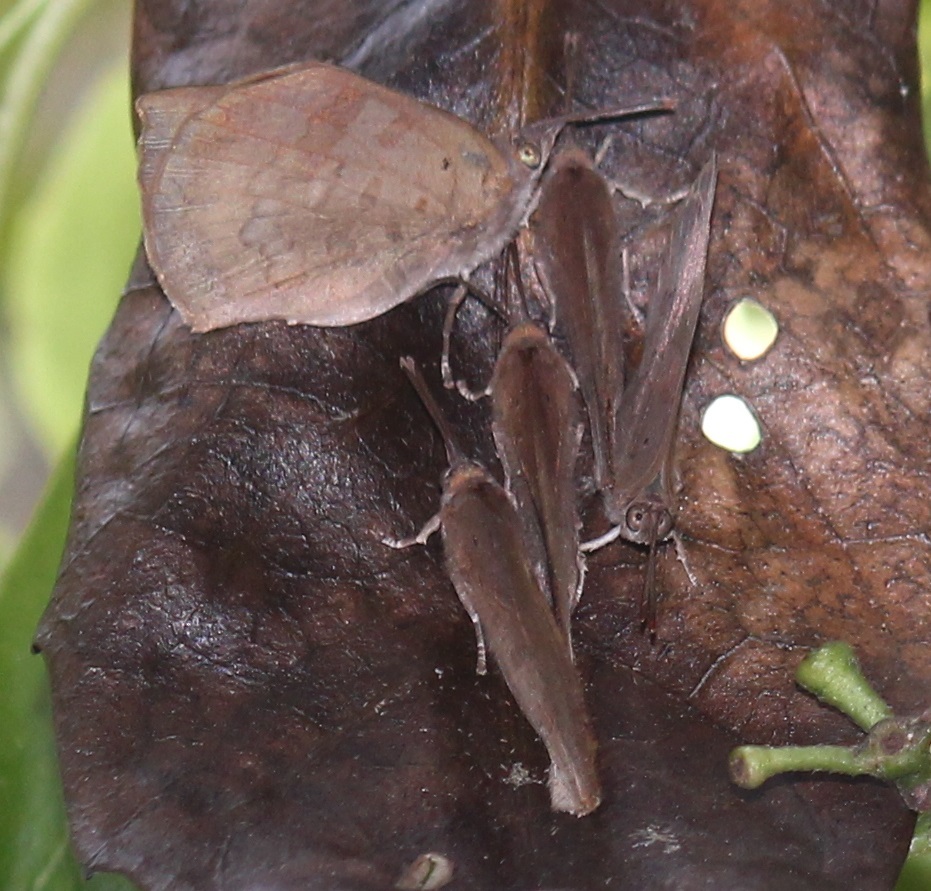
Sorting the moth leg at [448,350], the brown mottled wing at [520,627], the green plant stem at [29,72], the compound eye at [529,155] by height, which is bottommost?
the brown mottled wing at [520,627]

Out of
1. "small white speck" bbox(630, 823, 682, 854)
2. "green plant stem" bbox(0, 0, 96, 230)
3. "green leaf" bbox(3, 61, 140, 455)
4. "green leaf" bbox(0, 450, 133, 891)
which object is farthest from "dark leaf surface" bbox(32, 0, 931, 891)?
"green leaf" bbox(3, 61, 140, 455)

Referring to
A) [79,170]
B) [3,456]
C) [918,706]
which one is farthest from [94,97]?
[918,706]

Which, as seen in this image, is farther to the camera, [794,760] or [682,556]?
[682,556]

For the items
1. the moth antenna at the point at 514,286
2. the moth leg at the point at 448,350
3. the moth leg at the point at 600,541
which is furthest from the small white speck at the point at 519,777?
the moth antenna at the point at 514,286

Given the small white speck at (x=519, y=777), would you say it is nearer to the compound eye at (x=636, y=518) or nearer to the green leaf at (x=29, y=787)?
the compound eye at (x=636, y=518)

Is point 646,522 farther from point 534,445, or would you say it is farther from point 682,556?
point 534,445

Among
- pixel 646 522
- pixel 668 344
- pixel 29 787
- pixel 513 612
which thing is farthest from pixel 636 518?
pixel 29 787

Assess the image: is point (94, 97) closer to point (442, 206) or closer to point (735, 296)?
point (442, 206)
